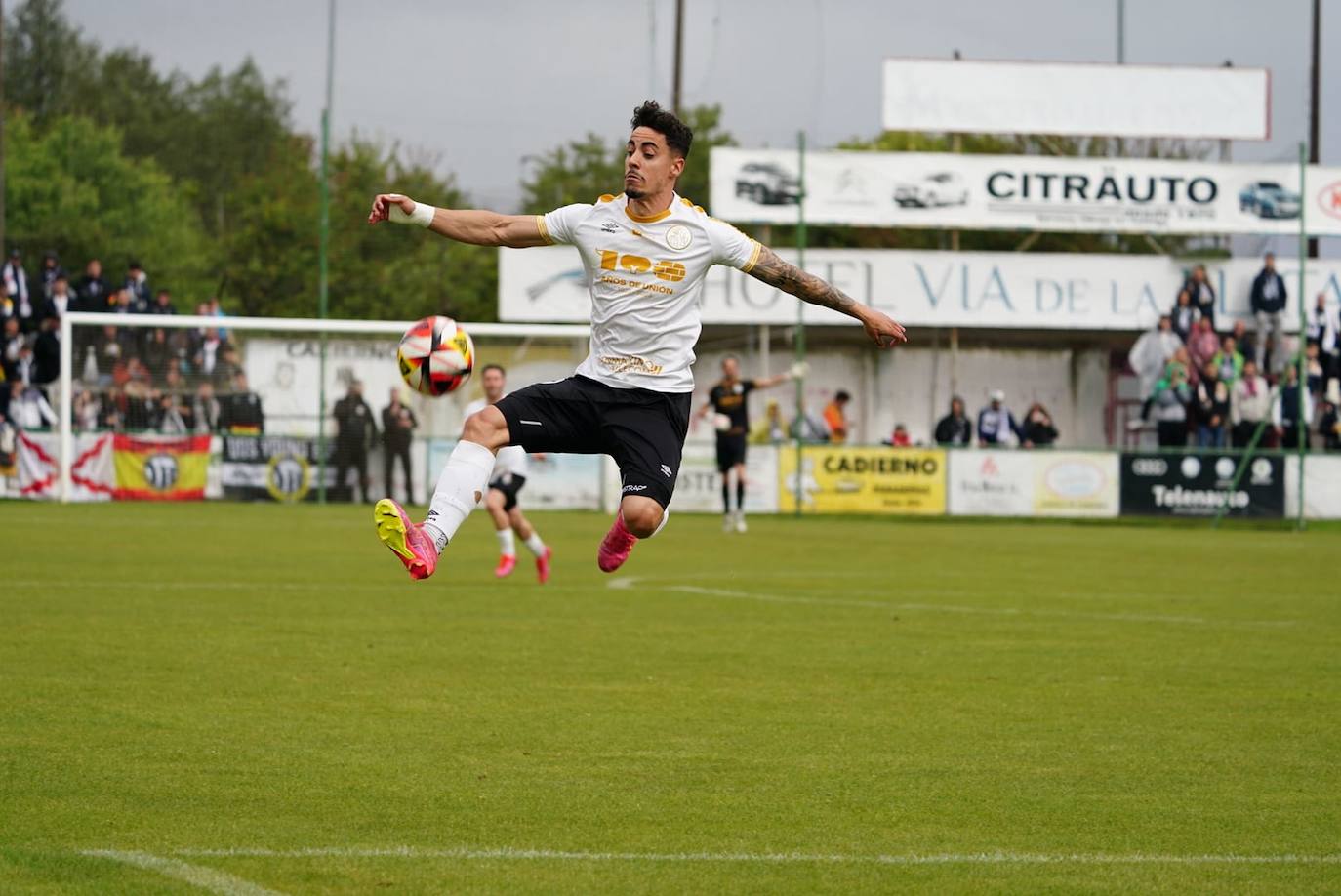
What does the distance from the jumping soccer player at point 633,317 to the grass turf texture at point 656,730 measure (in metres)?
1.15

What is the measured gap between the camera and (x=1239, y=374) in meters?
33.5

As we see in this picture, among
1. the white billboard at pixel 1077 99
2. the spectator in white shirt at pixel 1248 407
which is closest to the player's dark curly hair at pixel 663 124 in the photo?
the spectator in white shirt at pixel 1248 407

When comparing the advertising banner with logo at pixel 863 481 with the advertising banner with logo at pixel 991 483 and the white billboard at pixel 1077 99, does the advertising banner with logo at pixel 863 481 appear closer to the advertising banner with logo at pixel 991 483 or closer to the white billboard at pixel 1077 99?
the advertising banner with logo at pixel 991 483

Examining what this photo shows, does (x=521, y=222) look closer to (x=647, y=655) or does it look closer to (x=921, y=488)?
(x=647, y=655)

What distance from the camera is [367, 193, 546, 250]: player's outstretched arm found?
8602 mm

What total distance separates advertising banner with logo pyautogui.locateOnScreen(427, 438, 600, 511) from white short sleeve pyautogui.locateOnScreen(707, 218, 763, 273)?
22569mm

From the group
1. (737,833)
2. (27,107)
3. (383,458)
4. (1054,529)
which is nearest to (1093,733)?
(737,833)

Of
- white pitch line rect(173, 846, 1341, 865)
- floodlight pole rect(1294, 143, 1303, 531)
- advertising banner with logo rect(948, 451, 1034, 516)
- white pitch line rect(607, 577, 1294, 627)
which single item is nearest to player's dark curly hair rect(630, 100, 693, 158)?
white pitch line rect(173, 846, 1341, 865)

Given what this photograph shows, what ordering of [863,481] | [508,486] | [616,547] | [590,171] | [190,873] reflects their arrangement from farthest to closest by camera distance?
[590,171]
[863,481]
[508,486]
[616,547]
[190,873]

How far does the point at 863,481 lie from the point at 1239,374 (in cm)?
724

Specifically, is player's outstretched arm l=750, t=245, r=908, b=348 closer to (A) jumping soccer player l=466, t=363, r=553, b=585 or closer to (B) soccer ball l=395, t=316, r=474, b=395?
(B) soccer ball l=395, t=316, r=474, b=395

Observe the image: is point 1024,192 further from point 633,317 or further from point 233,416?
point 633,317

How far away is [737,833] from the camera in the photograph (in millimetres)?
6160

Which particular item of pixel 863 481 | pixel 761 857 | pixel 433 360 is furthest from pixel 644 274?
pixel 863 481
